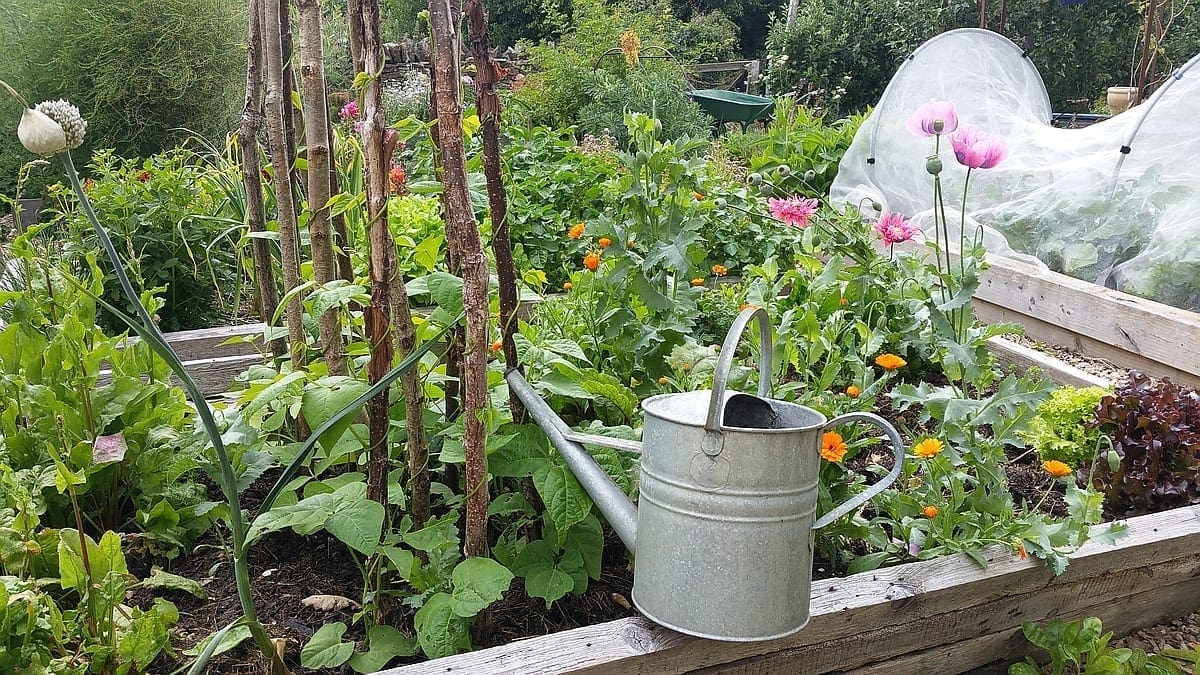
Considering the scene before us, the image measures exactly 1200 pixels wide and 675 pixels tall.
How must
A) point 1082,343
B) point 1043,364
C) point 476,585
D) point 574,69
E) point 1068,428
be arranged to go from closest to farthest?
1. point 476,585
2. point 1068,428
3. point 1043,364
4. point 1082,343
5. point 574,69

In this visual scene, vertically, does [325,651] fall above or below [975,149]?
below

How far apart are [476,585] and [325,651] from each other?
0.26m

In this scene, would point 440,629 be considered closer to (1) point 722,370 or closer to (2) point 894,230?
(1) point 722,370

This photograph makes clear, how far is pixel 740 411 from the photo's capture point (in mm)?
1354

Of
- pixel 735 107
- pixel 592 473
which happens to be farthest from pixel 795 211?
pixel 735 107

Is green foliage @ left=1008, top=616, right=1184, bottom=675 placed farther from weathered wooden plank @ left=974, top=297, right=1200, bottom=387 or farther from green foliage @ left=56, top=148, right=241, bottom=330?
green foliage @ left=56, top=148, right=241, bottom=330

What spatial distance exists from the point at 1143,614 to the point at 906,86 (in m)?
4.12

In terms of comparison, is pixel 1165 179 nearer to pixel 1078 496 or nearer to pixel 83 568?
pixel 1078 496

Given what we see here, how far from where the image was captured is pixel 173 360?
43.1 inches

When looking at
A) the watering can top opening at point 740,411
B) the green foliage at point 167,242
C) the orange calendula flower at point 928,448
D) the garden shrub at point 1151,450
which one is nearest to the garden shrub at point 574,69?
the green foliage at point 167,242

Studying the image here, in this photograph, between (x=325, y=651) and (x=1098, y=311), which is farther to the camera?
(x=1098, y=311)

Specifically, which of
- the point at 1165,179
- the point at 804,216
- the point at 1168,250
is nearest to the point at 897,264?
the point at 804,216

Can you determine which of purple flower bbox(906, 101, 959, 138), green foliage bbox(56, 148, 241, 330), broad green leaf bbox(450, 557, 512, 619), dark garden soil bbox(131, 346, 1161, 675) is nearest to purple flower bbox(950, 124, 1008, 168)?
purple flower bbox(906, 101, 959, 138)

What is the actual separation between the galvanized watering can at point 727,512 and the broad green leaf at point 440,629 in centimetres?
30
